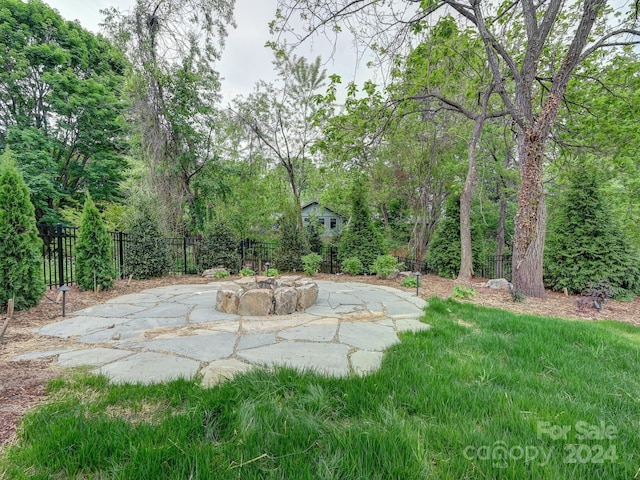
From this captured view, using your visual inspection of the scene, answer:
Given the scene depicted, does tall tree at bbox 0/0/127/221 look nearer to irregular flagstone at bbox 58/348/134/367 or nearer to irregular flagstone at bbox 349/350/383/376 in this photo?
irregular flagstone at bbox 58/348/134/367

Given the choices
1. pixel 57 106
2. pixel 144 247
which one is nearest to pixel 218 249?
pixel 144 247

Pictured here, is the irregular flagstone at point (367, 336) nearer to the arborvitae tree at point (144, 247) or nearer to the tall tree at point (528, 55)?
the tall tree at point (528, 55)

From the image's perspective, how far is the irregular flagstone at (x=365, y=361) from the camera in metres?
2.06

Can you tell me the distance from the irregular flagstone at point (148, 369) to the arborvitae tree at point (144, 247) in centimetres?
485

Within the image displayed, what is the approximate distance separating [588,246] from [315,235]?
22.5 feet

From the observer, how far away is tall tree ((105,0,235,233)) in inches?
317

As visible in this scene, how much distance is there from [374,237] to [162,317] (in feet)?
19.8

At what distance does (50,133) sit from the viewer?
40.7 feet

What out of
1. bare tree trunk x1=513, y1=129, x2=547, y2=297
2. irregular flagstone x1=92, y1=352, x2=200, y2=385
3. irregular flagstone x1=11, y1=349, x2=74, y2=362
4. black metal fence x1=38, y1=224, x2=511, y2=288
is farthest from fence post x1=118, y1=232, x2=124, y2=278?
bare tree trunk x1=513, y1=129, x2=547, y2=297

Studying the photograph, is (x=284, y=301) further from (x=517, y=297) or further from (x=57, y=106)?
(x=57, y=106)

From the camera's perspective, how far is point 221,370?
2.06 m

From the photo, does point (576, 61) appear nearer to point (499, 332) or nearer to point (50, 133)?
point (499, 332)

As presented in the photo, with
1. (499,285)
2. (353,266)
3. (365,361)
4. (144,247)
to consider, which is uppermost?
(144,247)

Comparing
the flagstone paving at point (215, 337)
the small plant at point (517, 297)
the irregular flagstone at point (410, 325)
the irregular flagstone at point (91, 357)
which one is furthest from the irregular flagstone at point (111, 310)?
the small plant at point (517, 297)
